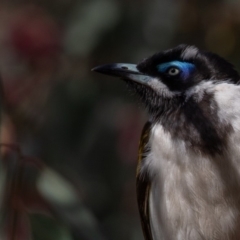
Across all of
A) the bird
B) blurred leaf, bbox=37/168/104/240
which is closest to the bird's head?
the bird

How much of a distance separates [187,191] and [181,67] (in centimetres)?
58

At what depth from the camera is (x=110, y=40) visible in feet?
18.1

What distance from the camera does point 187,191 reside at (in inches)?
146

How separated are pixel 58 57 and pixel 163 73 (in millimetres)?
1831

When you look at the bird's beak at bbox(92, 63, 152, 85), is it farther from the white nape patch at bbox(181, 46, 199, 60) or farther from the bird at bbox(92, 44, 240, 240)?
the white nape patch at bbox(181, 46, 199, 60)

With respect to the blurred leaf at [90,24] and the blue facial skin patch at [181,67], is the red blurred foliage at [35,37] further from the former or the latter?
the blue facial skin patch at [181,67]

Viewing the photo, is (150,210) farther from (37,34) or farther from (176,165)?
(37,34)

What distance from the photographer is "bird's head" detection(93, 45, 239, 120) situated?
395 centimetres

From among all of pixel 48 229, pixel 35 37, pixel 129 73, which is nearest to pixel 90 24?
pixel 35 37

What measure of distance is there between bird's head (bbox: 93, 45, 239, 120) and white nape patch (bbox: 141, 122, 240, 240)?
14 cm

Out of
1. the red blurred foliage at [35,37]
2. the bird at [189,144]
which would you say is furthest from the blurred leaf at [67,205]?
the red blurred foliage at [35,37]

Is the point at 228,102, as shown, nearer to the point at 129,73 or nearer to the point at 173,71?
the point at 173,71

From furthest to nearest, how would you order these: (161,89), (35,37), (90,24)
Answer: (35,37) → (90,24) → (161,89)

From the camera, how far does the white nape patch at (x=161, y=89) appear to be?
3.96m
